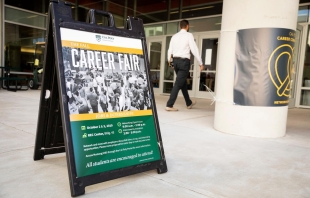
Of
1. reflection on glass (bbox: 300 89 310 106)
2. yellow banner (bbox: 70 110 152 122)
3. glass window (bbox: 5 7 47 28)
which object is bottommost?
reflection on glass (bbox: 300 89 310 106)

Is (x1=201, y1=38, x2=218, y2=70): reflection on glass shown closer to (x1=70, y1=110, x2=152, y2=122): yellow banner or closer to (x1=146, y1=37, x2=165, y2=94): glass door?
(x1=146, y1=37, x2=165, y2=94): glass door

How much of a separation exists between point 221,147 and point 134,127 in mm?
1347

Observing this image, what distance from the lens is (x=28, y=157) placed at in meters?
2.33

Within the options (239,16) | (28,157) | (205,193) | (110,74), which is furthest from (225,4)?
(28,157)

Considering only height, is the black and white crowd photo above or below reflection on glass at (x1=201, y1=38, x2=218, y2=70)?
below

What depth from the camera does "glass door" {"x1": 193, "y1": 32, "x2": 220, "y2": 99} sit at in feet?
30.9

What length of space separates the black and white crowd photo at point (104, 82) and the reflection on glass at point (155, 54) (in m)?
8.90

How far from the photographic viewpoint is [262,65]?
11.1 feet

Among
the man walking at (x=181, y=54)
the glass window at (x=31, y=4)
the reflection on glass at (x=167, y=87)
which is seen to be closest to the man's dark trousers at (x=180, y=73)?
the man walking at (x=181, y=54)

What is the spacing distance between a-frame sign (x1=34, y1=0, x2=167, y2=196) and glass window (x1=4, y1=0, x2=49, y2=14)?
34.1 feet

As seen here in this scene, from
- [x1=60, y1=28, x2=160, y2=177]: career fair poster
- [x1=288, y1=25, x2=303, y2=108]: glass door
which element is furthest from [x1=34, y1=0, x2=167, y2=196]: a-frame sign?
[x1=288, y1=25, x2=303, y2=108]: glass door

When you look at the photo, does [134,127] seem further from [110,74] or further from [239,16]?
[239,16]

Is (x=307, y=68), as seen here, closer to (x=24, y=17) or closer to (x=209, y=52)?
(x=209, y=52)

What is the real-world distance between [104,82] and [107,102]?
147 mm
